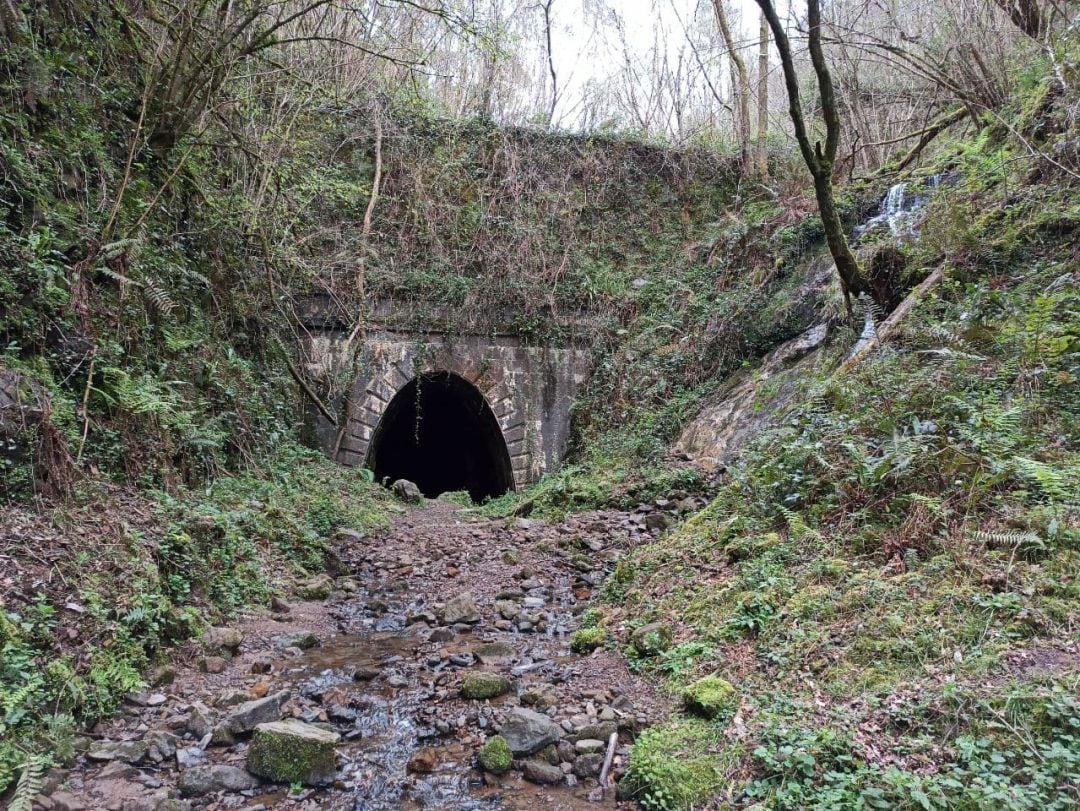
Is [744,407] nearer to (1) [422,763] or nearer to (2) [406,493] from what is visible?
(2) [406,493]

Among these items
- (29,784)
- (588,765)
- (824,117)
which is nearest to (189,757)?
(29,784)

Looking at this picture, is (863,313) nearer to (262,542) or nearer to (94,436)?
(262,542)

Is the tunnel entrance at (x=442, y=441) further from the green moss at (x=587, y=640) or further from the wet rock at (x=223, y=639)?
the green moss at (x=587, y=640)

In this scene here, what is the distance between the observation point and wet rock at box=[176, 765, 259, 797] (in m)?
2.54

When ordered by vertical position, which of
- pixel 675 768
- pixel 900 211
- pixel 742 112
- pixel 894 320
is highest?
A: pixel 742 112

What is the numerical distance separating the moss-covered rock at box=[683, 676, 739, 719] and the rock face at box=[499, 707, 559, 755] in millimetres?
643

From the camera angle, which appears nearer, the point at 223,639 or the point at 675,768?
the point at 675,768

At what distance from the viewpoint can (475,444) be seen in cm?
1323

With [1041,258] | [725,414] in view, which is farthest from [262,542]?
[1041,258]

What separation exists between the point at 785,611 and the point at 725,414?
213 inches

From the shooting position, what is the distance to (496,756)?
2754 mm

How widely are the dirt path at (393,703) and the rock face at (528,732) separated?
3 centimetres

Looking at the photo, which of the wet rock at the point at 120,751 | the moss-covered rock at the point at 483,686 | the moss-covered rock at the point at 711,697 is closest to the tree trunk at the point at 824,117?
the moss-covered rock at the point at 711,697

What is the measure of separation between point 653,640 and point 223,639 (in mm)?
2599
